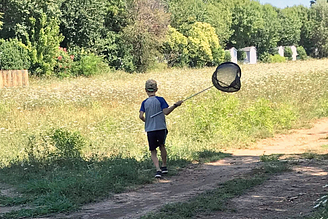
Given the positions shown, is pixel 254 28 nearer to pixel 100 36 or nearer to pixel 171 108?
pixel 100 36

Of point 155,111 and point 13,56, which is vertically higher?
point 13,56

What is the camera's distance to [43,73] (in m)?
37.5

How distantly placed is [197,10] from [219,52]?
7.21 metres

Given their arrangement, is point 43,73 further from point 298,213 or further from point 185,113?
point 298,213

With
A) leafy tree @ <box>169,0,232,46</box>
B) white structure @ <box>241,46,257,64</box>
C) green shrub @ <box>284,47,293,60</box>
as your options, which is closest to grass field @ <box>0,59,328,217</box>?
leafy tree @ <box>169,0,232,46</box>

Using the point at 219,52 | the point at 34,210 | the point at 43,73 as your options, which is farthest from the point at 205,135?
the point at 219,52

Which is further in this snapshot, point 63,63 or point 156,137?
point 63,63

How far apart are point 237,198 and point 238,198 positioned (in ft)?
0.05

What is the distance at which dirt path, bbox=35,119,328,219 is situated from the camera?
239 inches

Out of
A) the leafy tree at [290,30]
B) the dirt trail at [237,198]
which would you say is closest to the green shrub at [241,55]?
the leafy tree at [290,30]

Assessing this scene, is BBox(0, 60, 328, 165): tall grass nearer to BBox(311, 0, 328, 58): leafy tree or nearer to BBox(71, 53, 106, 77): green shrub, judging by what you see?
BBox(71, 53, 106, 77): green shrub

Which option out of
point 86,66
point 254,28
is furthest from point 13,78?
point 254,28

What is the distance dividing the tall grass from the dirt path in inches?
59.0

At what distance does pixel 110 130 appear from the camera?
42.7ft
